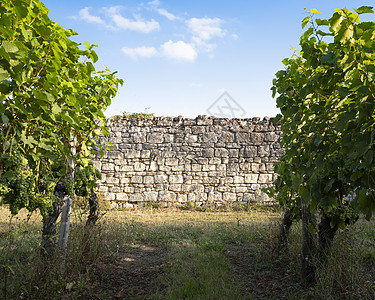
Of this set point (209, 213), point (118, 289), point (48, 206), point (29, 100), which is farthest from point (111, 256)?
point (209, 213)

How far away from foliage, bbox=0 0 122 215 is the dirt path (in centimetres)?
125

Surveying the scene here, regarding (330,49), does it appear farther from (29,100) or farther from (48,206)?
(48,206)

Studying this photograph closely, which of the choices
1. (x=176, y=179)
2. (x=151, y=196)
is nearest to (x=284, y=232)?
(x=176, y=179)

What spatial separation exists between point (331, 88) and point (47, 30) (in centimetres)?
215

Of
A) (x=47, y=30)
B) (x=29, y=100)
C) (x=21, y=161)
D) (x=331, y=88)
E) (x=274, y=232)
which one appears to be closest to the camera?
(x=47, y=30)

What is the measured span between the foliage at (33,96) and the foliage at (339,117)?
71.9 inches

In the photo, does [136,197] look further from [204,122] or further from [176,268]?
[176,268]

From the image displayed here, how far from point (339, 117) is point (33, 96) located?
84.6 inches

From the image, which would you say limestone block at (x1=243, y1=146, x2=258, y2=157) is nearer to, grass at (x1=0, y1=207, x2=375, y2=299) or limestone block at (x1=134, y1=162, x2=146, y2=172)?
limestone block at (x1=134, y1=162, x2=146, y2=172)

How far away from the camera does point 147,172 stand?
9219 millimetres

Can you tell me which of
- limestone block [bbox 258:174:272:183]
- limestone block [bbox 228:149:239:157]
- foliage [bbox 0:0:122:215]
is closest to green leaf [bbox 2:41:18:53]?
foliage [bbox 0:0:122:215]

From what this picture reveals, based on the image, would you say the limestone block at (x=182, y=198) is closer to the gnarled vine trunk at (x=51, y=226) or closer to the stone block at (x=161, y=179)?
the stone block at (x=161, y=179)

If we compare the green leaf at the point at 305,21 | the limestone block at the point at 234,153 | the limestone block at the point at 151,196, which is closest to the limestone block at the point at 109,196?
the limestone block at the point at 151,196

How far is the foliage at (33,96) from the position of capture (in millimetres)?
1772
